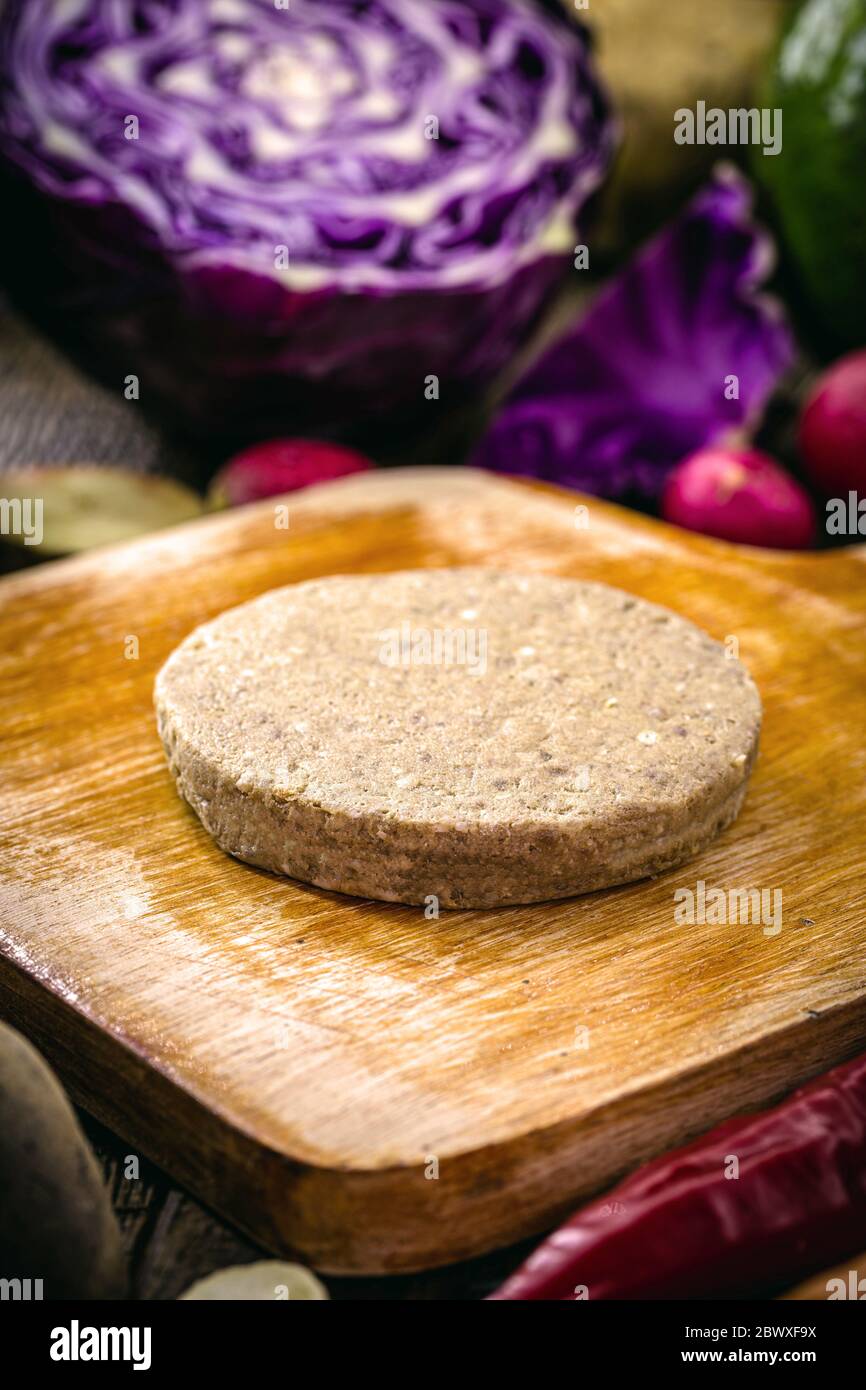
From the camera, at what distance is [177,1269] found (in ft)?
6.00

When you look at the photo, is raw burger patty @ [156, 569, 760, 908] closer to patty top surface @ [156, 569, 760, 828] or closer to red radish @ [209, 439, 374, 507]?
patty top surface @ [156, 569, 760, 828]

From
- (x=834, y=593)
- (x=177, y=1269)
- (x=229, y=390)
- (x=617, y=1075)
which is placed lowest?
(x=177, y=1269)

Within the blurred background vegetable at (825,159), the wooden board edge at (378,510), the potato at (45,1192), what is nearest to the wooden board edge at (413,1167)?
the potato at (45,1192)

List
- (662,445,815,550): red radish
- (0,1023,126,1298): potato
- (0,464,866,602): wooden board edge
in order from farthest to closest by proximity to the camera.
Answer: (662,445,815,550): red radish
(0,464,866,602): wooden board edge
(0,1023,126,1298): potato

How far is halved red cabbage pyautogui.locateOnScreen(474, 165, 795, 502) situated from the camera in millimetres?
4051

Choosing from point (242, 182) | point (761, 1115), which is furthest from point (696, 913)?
point (242, 182)

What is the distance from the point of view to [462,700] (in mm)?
2396

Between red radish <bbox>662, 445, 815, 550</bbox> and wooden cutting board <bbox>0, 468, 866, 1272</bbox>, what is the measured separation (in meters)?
0.81

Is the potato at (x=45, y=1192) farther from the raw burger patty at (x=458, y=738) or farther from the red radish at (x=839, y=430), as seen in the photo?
the red radish at (x=839, y=430)

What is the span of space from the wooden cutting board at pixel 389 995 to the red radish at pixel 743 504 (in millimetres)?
807

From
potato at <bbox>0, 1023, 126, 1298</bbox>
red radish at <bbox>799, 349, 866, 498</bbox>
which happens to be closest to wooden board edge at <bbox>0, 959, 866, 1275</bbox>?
potato at <bbox>0, 1023, 126, 1298</bbox>
